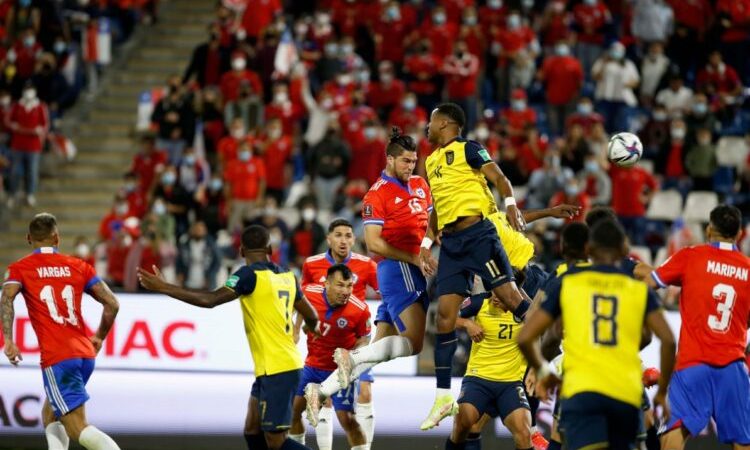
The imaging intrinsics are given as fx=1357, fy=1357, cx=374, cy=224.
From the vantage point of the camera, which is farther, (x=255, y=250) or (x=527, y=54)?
(x=527, y=54)

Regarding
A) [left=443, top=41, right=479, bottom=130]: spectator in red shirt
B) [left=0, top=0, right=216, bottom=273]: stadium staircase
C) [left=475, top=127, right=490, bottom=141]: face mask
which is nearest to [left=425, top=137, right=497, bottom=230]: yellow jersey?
[left=475, top=127, right=490, bottom=141]: face mask

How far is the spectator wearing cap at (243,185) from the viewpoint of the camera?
22453 mm

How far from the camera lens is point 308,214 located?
70.0ft

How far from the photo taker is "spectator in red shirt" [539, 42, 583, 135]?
915 inches

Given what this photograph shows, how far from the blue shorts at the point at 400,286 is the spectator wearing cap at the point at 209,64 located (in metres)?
13.4

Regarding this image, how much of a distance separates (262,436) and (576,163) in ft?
37.3

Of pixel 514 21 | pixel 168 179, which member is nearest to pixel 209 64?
pixel 168 179

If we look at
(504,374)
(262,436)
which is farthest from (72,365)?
(504,374)

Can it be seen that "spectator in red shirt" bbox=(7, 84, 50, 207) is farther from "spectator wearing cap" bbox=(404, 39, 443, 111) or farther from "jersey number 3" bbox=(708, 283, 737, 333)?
"jersey number 3" bbox=(708, 283, 737, 333)

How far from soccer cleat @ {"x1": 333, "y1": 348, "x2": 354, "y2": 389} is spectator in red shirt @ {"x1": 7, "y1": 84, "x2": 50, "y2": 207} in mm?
13330

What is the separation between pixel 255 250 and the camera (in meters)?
11.2

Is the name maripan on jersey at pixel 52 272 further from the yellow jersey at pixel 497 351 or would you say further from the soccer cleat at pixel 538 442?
the soccer cleat at pixel 538 442

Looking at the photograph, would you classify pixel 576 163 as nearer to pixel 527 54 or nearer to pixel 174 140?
pixel 527 54

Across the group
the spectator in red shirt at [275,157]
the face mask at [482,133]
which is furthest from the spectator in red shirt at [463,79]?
the spectator in red shirt at [275,157]
